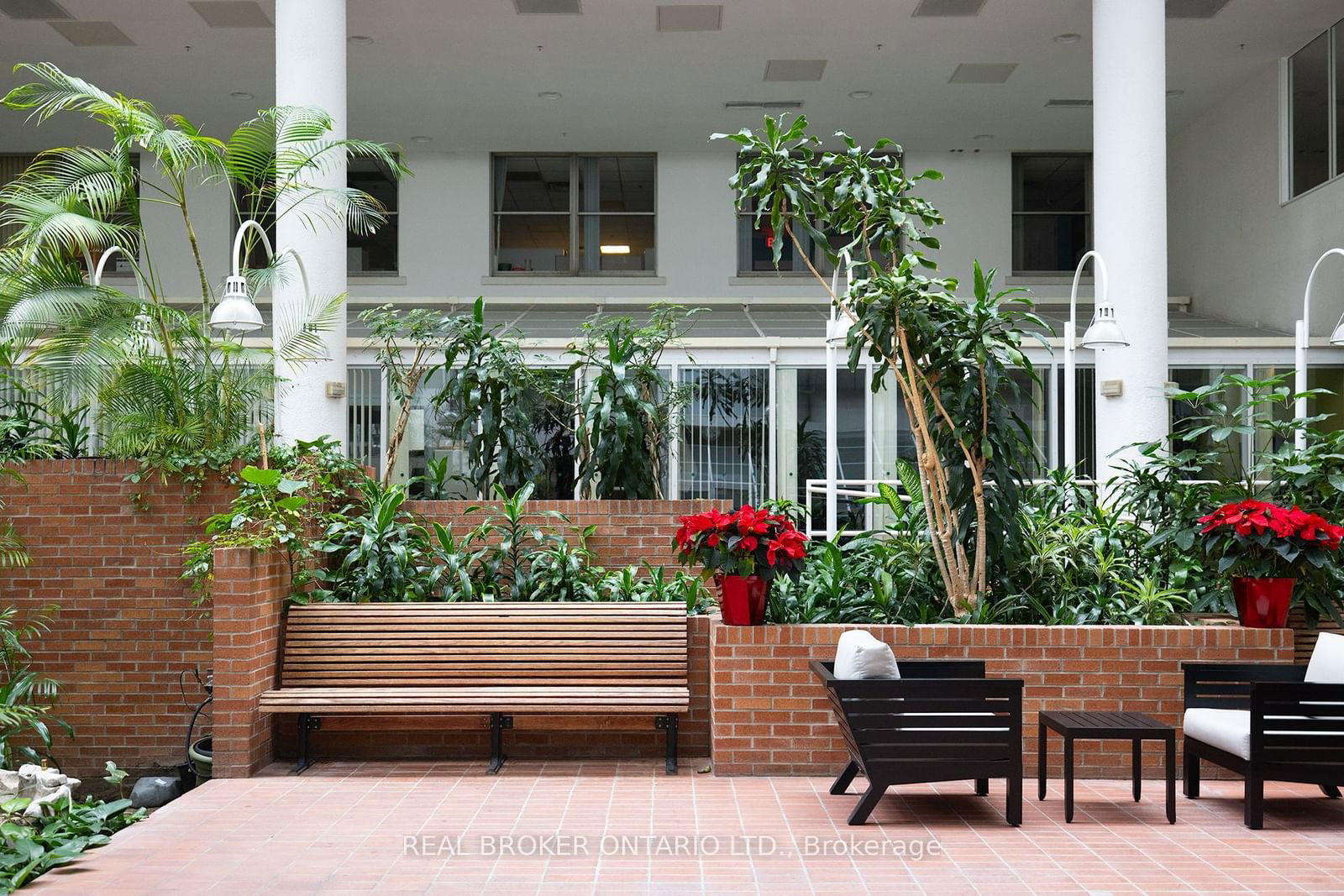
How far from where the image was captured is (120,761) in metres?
6.97

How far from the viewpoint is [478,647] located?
21.3 feet

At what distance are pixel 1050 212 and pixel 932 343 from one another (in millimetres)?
10213

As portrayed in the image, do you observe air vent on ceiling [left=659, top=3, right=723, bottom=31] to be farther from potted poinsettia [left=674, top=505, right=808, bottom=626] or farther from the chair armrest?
the chair armrest

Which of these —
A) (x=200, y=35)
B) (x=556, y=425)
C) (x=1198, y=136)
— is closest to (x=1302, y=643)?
(x=556, y=425)

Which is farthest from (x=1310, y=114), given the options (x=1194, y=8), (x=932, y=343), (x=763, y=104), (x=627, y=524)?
(x=627, y=524)

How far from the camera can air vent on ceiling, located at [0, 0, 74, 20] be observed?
1108 centimetres

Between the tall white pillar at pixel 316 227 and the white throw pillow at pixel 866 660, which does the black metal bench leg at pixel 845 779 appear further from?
the tall white pillar at pixel 316 227

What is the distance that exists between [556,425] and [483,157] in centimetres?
651

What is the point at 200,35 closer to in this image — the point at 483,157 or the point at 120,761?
the point at 483,157

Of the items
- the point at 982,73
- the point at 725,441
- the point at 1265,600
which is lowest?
the point at 1265,600

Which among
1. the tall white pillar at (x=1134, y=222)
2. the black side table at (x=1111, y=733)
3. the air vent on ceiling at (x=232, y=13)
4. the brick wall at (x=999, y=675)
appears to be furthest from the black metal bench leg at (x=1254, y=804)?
the air vent on ceiling at (x=232, y=13)

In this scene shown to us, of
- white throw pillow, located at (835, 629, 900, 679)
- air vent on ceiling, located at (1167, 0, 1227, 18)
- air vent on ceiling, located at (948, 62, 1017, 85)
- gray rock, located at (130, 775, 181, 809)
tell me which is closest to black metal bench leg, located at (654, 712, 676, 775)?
white throw pillow, located at (835, 629, 900, 679)

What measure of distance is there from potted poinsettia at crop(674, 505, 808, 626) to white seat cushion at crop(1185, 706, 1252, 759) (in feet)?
6.69

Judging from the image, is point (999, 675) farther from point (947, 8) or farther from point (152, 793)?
point (947, 8)
